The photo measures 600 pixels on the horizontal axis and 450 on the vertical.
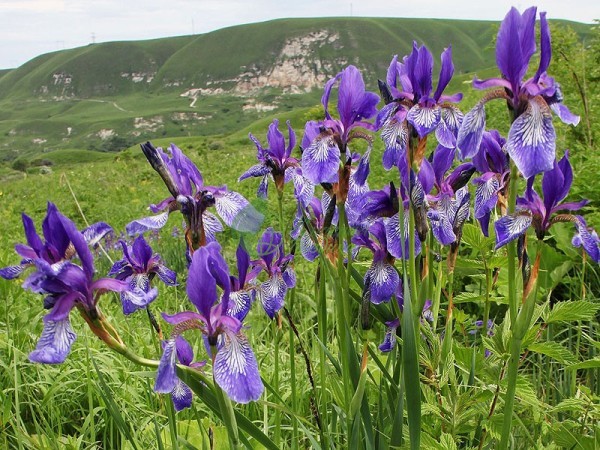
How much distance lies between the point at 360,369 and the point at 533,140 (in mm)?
842

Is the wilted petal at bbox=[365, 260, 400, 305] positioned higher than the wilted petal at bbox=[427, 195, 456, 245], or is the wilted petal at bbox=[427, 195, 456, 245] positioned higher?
the wilted petal at bbox=[427, 195, 456, 245]

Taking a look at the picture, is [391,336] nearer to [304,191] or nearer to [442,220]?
[442,220]

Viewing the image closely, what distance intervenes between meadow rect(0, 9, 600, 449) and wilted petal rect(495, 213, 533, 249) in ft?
0.67

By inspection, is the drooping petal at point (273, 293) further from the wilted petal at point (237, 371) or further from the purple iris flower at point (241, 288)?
the wilted petal at point (237, 371)

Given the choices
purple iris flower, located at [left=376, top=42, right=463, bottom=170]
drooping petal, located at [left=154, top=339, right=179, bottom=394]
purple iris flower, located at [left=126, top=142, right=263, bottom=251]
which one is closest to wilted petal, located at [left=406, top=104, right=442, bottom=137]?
purple iris flower, located at [left=376, top=42, right=463, bottom=170]

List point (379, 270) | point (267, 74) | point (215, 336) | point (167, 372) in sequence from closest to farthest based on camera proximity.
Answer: point (167, 372) → point (215, 336) → point (379, 270) → point (267, 74)

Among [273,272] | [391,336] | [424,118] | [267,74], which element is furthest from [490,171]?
[267,74]

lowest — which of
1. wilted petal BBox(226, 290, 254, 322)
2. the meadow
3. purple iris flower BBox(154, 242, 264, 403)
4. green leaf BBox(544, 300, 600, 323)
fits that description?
the meadow

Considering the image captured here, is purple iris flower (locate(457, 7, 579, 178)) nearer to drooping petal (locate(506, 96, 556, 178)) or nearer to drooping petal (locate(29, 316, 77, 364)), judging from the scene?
drooping petal (locate(506, 96, 556, 178))

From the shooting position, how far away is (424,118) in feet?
5.33

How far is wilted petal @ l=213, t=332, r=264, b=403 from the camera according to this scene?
1.17m

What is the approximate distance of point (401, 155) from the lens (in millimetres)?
1673

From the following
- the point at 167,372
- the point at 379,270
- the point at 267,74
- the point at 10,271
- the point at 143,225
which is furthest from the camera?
the point at 267,74

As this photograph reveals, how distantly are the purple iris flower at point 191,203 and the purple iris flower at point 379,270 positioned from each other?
0.43 metres
